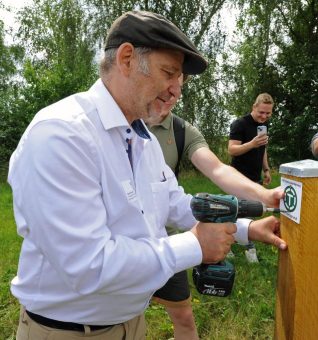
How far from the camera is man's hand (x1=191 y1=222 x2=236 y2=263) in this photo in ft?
5.12

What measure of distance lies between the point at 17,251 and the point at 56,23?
11042 mm

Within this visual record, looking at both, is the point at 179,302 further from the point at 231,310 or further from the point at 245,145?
the point at 245,145

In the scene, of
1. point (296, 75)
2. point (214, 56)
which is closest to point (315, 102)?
point (296, 75)

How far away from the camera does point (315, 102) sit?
1272 centimetres

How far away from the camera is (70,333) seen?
1.62 meters

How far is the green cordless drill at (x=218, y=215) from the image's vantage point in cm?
157

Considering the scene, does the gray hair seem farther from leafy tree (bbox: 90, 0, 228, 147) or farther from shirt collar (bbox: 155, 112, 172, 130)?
leafy tree (bbox: 90, 0, 228, 147)

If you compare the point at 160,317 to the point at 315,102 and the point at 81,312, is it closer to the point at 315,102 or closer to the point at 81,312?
the point at 81,312

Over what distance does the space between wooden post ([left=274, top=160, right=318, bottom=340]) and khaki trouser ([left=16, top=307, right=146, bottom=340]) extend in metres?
0.69

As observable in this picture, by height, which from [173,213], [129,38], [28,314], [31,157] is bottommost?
[28,314]

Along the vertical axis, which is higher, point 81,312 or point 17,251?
point 81,312

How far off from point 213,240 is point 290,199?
0.35m

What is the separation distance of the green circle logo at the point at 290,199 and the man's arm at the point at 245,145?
11.1ft

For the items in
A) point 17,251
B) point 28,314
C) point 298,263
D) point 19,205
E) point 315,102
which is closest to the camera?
point 19,205
